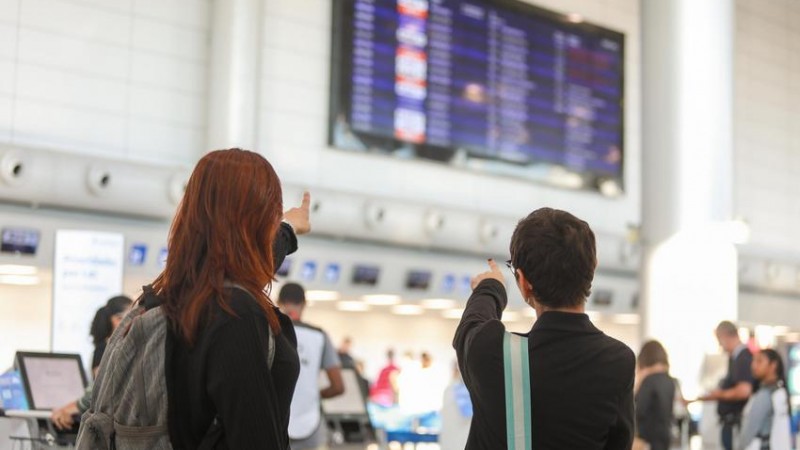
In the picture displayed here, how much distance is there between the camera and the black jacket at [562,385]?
2.54 metres

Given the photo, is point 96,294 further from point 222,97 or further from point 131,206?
point 222,97

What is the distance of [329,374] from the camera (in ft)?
20.0

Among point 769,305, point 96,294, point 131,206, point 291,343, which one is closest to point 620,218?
point 769,305

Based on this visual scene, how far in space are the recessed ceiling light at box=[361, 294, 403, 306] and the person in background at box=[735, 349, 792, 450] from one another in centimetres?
713

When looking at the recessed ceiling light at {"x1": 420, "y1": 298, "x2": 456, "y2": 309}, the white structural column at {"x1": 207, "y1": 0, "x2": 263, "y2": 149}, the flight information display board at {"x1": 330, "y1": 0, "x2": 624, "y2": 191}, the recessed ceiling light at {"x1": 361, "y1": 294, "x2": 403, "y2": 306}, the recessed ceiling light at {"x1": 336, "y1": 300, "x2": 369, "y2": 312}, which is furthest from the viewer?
the recessed ceiling light at {"x1": 336, "y1": 300, "x2": 369, "y2": 312}

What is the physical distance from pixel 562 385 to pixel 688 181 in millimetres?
9306

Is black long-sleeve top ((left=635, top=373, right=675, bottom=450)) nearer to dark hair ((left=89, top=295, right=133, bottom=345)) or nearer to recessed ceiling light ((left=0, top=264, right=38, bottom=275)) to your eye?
dark hair ((left=89, top=295, right=133, bottom=345))

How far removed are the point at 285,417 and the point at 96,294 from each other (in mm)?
8289

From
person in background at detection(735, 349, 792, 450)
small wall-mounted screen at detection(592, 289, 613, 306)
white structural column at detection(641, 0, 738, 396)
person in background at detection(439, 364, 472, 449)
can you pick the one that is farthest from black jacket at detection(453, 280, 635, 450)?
small wall-mounted screen at detection(592, 289, 613, 306)

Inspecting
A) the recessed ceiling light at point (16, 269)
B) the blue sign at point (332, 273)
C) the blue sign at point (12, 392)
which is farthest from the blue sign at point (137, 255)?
the blue sign at point (12, 392)

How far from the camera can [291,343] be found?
A: 2236 millimetres

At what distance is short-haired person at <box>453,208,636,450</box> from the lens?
2549 mm

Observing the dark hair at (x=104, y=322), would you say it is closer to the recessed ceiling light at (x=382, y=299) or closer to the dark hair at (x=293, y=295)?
the dark hair at (x=293, y=295)

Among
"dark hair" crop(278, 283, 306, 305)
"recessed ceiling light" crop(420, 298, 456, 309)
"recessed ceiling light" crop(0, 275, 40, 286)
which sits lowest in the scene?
"recessed ceiling light" crop(420, 298, 456, 309)
